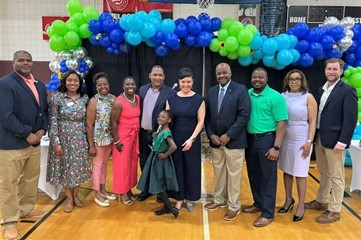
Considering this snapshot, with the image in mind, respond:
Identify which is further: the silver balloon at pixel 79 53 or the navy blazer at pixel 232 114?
the silver balloon at pixel 79 53

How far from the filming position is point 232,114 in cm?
326

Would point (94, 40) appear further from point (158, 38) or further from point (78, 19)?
point (158, 38)

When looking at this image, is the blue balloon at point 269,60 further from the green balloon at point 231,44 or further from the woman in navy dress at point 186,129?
the woman in navy dress at point 186,129

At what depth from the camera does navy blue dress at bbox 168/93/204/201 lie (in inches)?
131

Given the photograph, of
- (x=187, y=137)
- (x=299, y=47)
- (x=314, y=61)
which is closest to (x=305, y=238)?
(x=187, y=137)

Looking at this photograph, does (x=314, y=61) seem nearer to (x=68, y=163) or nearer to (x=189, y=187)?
(x=189, y=187)

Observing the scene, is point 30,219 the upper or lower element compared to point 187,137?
lower

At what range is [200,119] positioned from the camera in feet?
10.9

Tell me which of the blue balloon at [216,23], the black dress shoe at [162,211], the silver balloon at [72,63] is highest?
the blue balloon at [216,23]

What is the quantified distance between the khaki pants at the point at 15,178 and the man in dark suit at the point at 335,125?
2.88 m

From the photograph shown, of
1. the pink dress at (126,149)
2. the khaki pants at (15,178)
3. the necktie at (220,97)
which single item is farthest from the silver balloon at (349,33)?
the khaki pants at (15,178)

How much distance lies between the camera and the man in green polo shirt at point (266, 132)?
3141 millimetres

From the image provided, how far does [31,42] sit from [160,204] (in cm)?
579

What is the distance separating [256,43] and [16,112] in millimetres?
3709
